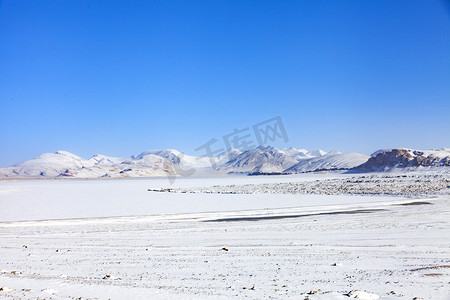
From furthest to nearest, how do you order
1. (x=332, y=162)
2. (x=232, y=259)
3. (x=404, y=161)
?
(x=332, y=162)
(x=404, y=161)
(x=232, y=259)

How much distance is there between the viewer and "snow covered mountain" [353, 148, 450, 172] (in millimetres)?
75438

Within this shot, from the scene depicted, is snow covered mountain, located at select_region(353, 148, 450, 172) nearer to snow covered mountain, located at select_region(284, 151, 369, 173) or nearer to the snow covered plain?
snow covered mountain, located at select_region(284, 151, 369, 173)

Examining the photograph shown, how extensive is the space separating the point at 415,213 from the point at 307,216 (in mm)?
4144

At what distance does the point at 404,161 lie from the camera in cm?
8319

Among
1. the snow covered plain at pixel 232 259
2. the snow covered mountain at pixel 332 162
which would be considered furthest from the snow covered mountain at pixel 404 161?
the snow covered plain at pixel 232 259

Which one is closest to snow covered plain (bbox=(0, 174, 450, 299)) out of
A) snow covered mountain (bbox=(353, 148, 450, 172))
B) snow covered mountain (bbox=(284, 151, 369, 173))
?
snow covered mountain (bbox=(353, 148, 450, 172))

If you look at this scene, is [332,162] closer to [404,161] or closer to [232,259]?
[404,161]

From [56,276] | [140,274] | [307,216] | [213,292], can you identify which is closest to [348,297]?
[213,292]

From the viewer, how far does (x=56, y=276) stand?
6.38 meters

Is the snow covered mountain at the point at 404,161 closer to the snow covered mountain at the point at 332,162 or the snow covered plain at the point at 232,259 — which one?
the snow covered mountain at the point at 332,162

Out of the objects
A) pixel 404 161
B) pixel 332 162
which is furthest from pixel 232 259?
pixel 332 162

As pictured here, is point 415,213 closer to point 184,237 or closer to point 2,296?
point 184,237

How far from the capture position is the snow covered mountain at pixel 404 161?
7544 centimetres

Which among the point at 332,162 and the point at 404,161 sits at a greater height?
the point at 332,162
